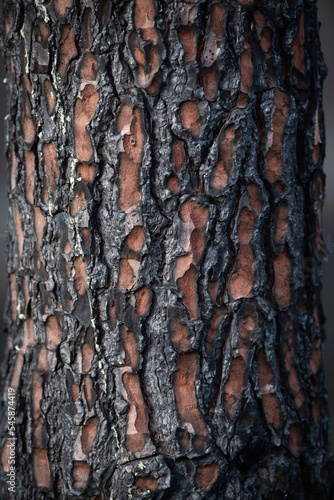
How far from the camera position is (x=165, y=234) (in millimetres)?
1107

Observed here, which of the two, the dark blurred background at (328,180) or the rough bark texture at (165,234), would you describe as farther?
the dark blurred background at (328,180)

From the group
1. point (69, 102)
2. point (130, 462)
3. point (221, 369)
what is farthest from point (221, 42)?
point (130, 462)

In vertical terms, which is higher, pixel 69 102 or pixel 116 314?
pixel 69 102

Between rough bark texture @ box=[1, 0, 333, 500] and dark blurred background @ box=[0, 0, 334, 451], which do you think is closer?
rough bark texture @ box=[1, 0, 333, 500]

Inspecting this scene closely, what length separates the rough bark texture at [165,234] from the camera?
1.09 metres

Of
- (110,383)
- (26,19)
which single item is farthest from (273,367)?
(26,19)

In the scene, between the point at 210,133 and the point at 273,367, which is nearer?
the point at 210,133

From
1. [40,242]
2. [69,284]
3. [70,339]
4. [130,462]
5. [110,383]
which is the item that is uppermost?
[40,242]

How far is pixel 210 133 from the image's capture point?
110 centimetres

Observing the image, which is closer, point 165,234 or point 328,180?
point 165,234

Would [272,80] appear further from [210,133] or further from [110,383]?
[110,383]

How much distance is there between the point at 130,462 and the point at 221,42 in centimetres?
100

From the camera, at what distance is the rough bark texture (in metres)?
1.09

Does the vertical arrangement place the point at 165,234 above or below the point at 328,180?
below
